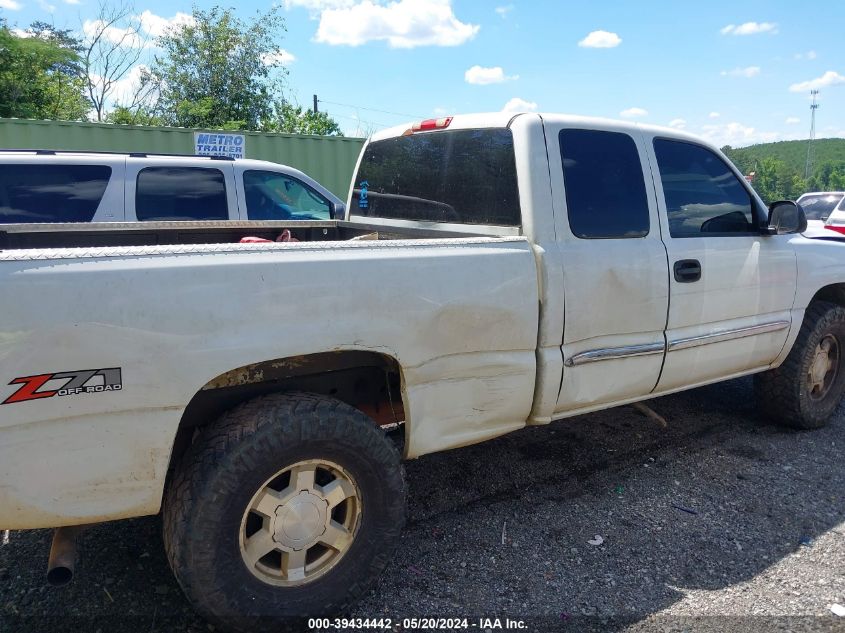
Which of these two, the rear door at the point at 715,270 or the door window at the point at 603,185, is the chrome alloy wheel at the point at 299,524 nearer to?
the door window at the point at 603,185

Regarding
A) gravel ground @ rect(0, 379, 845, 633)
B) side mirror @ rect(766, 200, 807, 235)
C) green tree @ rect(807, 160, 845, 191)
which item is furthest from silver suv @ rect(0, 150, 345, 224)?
green tree @ rect(807, 160, 845, 191)

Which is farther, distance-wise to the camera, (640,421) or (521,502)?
(640,421)

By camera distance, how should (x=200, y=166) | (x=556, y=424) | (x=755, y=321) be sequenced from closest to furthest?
(x=755, y=321)
(x=556, y=424)
(x=200, y=166)

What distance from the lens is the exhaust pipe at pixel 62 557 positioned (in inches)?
85.1

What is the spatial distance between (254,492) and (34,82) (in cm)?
2371

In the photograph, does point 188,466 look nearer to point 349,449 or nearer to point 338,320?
point 349,449

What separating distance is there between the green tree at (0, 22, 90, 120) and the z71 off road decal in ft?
72.1

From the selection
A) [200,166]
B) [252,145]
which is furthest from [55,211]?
[252,145]

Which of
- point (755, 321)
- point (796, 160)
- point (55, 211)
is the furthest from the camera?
point (796, 160)

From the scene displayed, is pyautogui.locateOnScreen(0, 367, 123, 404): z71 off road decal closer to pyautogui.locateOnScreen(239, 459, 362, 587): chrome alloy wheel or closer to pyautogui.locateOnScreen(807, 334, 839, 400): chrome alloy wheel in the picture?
pyautogui.locateOnScreen(239, 459, 362, 587): chrome alloy wheel

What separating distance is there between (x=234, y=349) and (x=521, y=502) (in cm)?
203

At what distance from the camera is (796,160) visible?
8869 centimetres

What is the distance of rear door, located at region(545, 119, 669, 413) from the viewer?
310cm

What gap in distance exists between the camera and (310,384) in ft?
9.26
